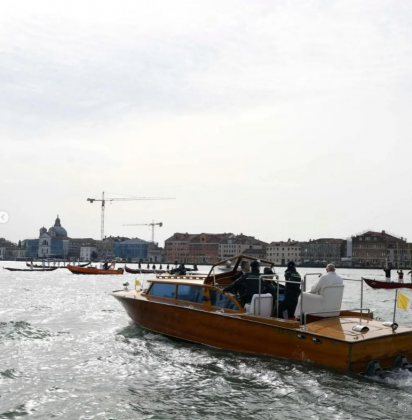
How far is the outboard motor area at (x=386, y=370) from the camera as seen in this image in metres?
9.86

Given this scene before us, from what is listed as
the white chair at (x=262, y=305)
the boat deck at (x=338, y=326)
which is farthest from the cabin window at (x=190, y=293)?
the white chair at (x=262, y=305)

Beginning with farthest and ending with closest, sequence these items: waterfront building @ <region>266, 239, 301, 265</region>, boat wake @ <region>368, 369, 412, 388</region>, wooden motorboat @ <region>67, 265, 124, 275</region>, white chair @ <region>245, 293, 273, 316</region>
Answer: waterfront building @ <region>266, 239, 301, 265</region>, wooden motorboat @ <region>67, 265, 124, 275</region>, white chair @ <region>245, 293, 273, 316</region>, boat wake @ <region>368, 369, 412, 388</region>

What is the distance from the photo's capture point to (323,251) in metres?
185

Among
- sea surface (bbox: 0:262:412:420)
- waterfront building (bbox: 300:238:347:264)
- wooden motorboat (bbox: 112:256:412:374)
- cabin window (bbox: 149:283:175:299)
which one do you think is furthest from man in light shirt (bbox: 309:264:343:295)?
waterfront building (bbox: 300:238:347:264)

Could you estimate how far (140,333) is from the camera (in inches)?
595

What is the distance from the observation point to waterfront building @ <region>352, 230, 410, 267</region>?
17025cm

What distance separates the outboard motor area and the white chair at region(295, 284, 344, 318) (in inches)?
68.0

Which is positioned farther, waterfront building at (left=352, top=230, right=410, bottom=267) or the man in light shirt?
waterfront building at (left=352, top=230, right=410, bottom=267)

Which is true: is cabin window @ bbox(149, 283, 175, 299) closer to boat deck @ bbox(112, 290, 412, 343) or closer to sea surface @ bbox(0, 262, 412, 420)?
sea surface @ bbox(0, 262, 412, 420)

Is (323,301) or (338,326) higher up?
(323,301)

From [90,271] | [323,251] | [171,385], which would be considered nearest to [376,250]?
[323,251]

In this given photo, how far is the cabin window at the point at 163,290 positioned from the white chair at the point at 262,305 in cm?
273

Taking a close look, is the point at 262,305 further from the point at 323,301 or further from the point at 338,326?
the point at 338,326

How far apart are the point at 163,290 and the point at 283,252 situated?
7077 inches
